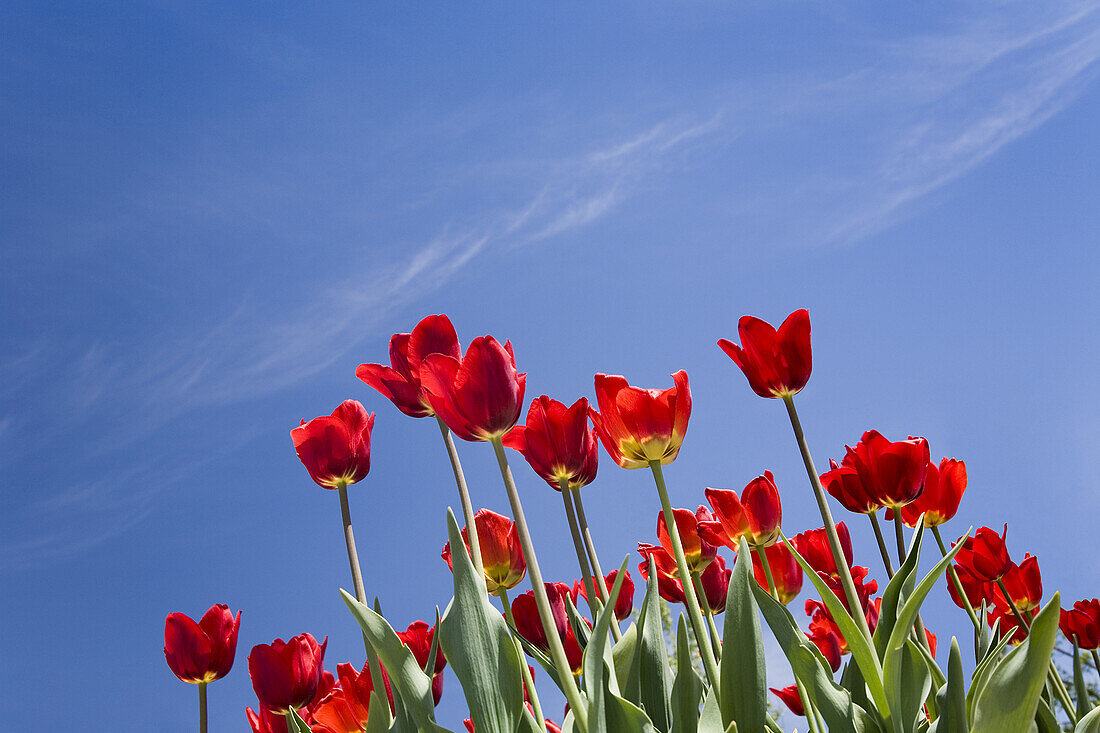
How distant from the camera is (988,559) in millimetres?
2904

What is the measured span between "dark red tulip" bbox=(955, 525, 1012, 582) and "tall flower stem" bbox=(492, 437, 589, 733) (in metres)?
2.06

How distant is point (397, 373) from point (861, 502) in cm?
128

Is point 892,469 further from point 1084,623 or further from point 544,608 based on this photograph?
point 1084,623

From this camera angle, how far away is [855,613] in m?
1.79

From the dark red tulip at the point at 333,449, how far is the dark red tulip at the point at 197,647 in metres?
0.80

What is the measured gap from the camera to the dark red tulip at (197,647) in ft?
7.57

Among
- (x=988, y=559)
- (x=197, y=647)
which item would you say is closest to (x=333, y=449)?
(x=197, y=647)

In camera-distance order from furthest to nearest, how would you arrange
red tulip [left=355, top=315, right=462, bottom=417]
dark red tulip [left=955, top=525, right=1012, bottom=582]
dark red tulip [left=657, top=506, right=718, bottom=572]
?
dark red tulip [left=955, top=525, right=1012, bottom=582], dark red tulip [left=657, top=506, right=718, bottom=572], red tulip [left=355, top=315, right=462, bottom=417]

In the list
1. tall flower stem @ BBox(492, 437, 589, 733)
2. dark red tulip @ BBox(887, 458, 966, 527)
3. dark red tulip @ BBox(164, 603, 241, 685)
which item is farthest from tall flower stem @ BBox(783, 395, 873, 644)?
dark red tulip @ BBox(164, 603, 241, 685)

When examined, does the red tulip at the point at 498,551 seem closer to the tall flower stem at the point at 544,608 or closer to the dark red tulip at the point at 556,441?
the dark red tulip at the point at 556,441

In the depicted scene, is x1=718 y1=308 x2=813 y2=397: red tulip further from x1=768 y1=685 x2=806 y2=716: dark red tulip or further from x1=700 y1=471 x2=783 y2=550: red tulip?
x1=768 y1=685 x2=806 y2=716: dark red tulip

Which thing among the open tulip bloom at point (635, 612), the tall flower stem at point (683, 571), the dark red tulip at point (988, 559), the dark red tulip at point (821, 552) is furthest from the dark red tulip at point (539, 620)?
the dark red tulip at point (988, 559)

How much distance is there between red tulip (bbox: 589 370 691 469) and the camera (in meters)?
1.76

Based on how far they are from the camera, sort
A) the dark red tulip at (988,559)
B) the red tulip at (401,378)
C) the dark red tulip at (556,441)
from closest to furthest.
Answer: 1. the red tulip at (401,378)
2. the dark red tulip at (556,441)
3. the dark red tulip at (988,559)
